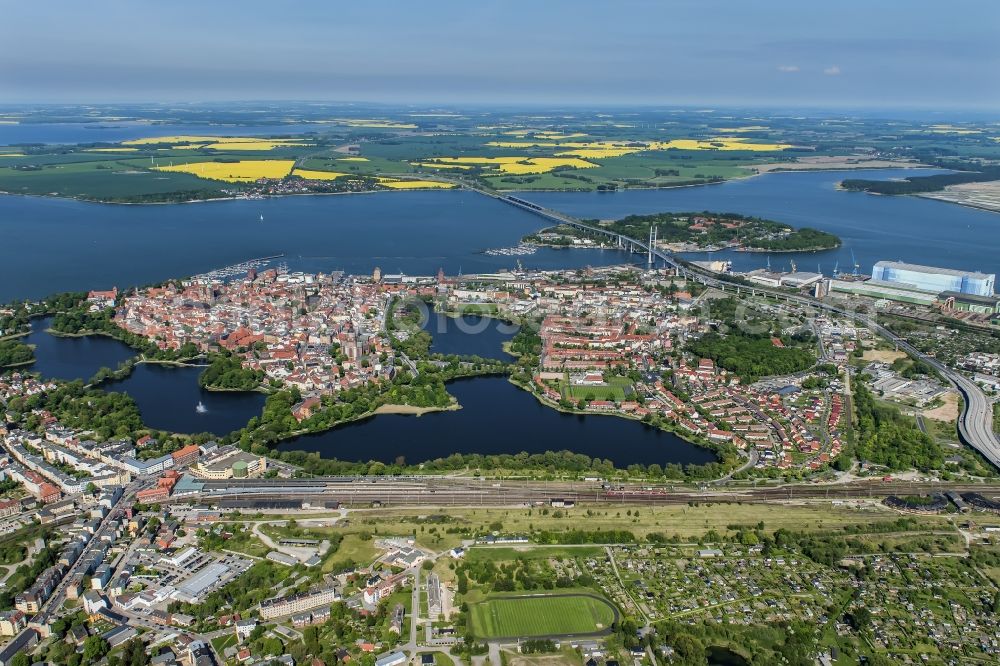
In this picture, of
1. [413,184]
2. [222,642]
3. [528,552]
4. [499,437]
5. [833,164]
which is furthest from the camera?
[833,164]

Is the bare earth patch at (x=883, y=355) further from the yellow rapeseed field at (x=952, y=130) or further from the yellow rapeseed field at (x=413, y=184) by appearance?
the yellow rapeseed field at (x=952, y=130)

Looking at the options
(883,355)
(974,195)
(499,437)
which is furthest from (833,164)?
(499,437)

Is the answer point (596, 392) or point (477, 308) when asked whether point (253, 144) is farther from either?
point (596, 392)

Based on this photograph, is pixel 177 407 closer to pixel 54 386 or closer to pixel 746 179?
pixel 54 386

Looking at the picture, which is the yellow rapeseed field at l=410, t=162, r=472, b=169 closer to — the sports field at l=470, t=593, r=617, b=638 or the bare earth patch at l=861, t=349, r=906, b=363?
the bare earth patch at l=861, t=349, r=906, b=363

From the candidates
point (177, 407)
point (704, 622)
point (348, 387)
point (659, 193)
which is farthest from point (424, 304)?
point (659, 193)

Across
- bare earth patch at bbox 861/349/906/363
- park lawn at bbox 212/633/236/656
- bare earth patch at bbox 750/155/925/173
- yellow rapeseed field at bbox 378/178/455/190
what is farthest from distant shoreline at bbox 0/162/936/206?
park lawn at bbox 212/633/236/656
